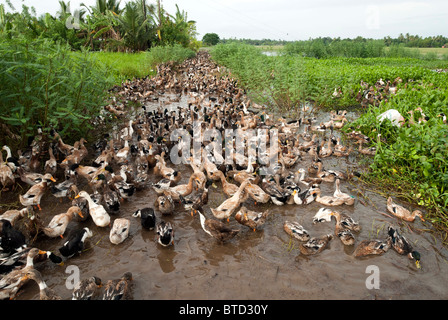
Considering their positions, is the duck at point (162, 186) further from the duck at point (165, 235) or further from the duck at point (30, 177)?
the duck at point (30, 177)

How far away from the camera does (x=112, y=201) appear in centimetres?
563

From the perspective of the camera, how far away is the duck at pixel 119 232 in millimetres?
4875

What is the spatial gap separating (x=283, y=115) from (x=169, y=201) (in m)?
8.74

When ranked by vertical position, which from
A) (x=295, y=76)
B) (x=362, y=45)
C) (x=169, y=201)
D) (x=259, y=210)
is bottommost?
(x=259, y=210)

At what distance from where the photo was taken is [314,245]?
15.5 ft

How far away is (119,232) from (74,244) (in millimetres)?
727

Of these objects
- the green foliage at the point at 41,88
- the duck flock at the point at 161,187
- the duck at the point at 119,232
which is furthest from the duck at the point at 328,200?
the green foliage at the point at 41,88

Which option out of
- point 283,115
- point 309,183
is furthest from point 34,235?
point 283,115

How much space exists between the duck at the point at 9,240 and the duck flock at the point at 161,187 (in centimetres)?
1

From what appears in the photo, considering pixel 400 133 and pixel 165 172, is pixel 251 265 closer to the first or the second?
pixel 165 172

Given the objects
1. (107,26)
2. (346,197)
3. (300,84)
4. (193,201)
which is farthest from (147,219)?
(107,26)

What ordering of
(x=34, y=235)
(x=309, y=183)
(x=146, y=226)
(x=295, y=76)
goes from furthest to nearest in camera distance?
(x=295, y=76) → (x=309, y=183) → (x=146, y=226) → (x=34, y=235)
